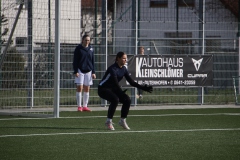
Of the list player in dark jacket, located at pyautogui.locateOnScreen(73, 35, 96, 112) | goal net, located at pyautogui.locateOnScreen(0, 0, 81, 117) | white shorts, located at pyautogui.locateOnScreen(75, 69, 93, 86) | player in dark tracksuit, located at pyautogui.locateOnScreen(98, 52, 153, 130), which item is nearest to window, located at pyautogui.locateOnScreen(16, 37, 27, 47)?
goal net, located at pyautogui.locateOnScreen(0, 0, 81, 117)

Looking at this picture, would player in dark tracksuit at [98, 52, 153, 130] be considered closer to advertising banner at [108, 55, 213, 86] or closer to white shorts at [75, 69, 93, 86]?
white shorts at [75, 69, 93, 86]

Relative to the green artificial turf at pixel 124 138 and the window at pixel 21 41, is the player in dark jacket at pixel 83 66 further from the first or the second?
the window at pixel 21 41

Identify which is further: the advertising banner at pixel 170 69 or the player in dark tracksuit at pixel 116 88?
the advertising banner at pixel 170 69

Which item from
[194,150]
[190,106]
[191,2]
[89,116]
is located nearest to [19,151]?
[194,150]

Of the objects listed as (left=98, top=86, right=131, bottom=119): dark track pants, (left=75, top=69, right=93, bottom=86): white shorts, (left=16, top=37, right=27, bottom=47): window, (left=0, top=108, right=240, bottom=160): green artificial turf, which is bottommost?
(left=0, top=108, right=240, bottom=160): green artificial turf

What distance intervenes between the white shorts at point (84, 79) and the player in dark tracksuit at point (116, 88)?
4.58 m

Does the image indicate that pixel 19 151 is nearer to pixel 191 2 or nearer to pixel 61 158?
pixel 61 158

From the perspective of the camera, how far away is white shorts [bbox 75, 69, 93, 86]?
18297mm

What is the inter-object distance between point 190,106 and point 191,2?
2286 centimetres

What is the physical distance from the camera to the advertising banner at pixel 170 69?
20.5 meters

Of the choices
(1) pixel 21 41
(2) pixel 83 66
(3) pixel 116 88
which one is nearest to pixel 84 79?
(2) pixel 83 66

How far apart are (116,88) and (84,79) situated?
4.89 meters

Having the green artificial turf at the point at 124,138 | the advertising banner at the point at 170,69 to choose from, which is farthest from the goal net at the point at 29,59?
the green artificial turf at the point at 124,138

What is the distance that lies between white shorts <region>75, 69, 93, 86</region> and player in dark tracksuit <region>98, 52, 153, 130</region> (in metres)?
4.58
